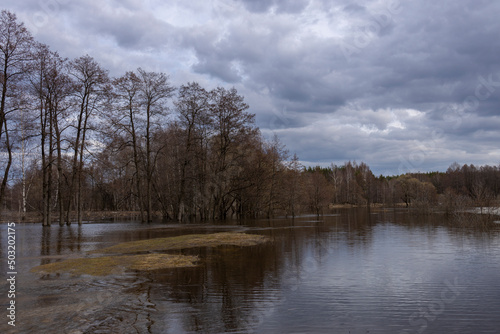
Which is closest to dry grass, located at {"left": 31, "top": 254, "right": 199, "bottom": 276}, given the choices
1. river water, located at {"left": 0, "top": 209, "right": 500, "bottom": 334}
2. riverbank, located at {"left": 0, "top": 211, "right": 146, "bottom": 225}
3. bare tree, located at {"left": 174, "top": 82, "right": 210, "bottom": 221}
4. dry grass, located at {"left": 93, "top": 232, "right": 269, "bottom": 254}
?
river water, located at {"left": 0, "top": 209, "right": 500, "bottom": 334}

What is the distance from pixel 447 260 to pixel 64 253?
18715mm

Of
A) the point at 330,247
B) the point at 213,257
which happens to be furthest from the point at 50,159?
the point at 330,247

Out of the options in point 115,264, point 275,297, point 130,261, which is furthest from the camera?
point 130,261

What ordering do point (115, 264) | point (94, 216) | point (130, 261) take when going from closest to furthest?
point (115, 264), point (130, 261), point (94, 216)

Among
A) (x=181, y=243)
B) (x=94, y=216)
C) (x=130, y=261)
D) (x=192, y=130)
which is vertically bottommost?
(x=94, y=216)

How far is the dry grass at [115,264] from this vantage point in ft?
43.8

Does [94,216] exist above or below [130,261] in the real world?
below

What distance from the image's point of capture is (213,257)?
1703 cm

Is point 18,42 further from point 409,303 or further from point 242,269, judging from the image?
point 409,303

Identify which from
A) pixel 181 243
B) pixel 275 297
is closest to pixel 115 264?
pixel 181 243

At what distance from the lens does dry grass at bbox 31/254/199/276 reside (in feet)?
43.8

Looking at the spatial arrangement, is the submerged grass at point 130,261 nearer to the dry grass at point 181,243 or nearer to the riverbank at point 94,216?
the dry grass at point 181,243

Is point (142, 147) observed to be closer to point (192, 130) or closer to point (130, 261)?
point (192, 130)

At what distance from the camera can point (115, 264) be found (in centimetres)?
1459
